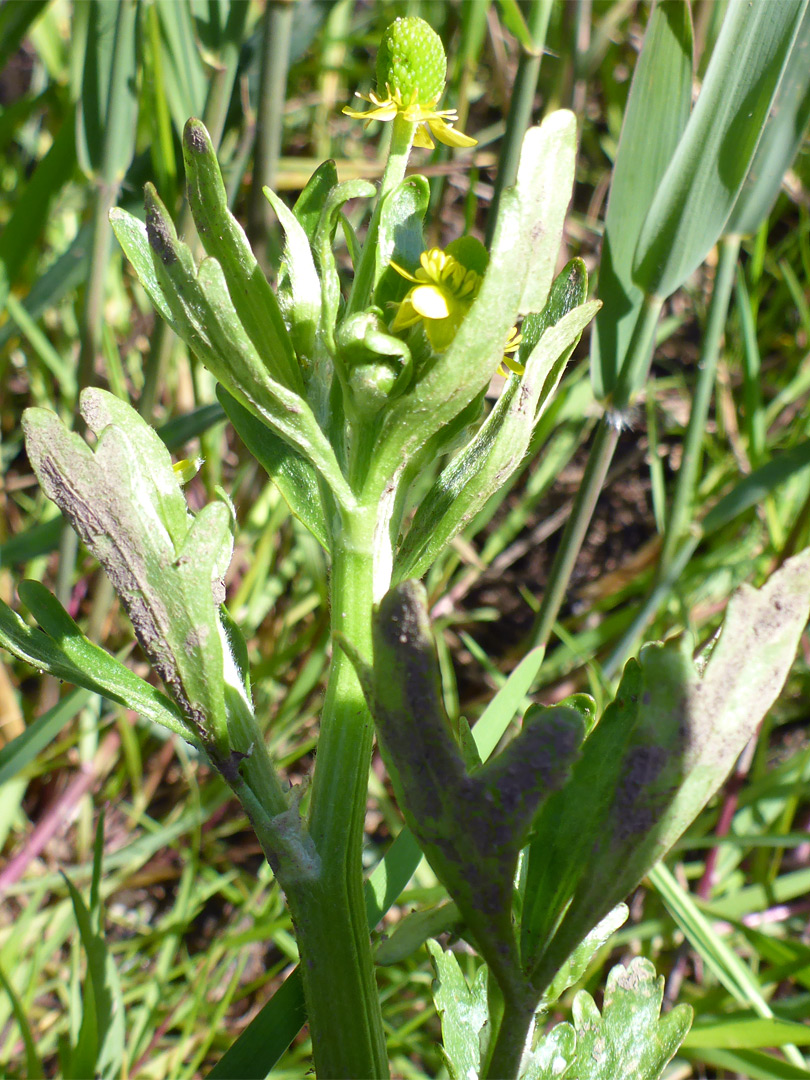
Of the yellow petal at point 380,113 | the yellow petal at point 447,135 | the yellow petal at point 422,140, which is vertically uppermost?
the yellow petal at point 380,113

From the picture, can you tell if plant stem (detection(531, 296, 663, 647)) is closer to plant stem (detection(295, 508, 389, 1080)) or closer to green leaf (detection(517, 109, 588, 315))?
green leaf (detection(517, 109, 588, 315))

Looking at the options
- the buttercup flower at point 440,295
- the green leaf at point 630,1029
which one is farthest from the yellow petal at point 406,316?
the green leaf at point 630,1029

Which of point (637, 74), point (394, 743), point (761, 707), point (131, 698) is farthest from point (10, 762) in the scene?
point (637, 74)

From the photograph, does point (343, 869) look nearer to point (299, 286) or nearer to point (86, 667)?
point (86, 667)

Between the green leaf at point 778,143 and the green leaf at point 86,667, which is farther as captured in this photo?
the green leaf at point 778,143

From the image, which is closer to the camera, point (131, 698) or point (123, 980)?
point (131, 698)

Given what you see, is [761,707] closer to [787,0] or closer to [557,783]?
[557,783]

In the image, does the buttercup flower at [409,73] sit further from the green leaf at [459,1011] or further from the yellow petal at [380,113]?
the green leaf at [459,1011]
